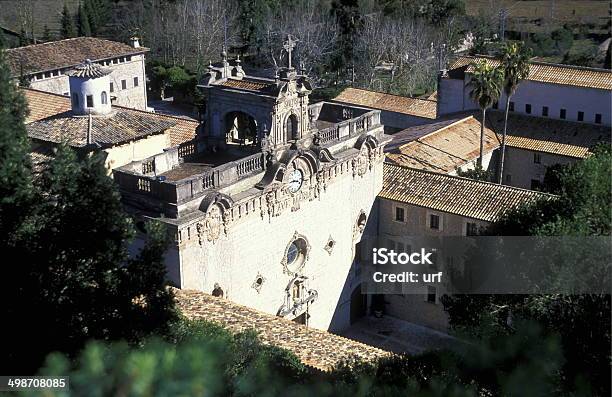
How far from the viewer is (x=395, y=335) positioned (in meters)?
31.7

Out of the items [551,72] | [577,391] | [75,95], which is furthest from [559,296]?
[551,72]

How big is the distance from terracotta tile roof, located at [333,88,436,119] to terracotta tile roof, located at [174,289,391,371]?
2532cm

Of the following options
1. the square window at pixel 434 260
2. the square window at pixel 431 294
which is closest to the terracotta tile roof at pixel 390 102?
the square window at pixel 434 260

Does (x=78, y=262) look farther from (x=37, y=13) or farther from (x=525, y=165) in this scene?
(x=37, y=13)

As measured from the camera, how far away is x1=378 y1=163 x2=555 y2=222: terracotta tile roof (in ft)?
97.1

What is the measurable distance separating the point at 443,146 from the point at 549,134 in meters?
6.07

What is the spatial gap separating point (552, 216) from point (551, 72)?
2267 cm

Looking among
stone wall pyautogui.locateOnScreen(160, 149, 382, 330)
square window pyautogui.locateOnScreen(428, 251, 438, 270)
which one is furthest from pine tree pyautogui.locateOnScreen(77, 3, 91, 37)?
square window pyautogui.locateOnScreen(428, 251, 438, 270)

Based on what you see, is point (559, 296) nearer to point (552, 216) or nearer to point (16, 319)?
point (552, 216)

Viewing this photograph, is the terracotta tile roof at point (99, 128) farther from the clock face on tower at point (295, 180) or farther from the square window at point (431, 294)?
the square window at point (431, 294)

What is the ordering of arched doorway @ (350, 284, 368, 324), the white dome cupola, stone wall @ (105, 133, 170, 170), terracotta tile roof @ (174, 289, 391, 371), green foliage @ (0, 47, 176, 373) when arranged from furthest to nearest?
arched doorway @ (350, 284, 368, 324) < the white dome cupola < stone wall @ (105, 133, 170, 170) < terracotta tile roof @ (174, 289, 391, 371) < green foliage @ (0, 47, 176, 373)

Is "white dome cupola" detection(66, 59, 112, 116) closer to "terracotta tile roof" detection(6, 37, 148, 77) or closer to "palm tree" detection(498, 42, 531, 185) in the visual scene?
"terracotta tile roof" detection(6, 37, 148, 77)

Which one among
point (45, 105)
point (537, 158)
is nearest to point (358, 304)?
point (537, 158)

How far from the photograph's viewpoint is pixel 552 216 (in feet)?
71.3
